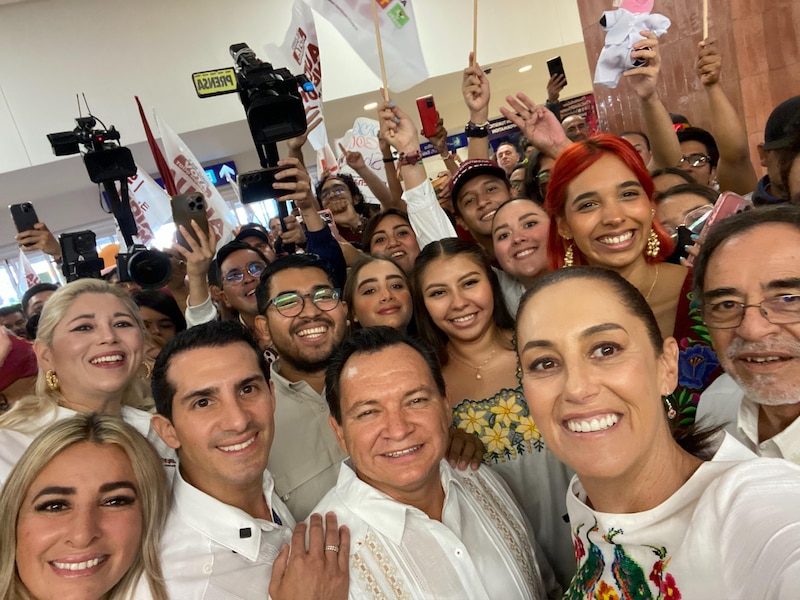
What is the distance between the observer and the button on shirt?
213 centimetres

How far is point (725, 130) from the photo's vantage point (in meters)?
3.08

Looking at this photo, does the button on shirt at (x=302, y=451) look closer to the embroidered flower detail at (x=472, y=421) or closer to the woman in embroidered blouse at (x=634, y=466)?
the embroidered flower detail at (x=472, y=421)

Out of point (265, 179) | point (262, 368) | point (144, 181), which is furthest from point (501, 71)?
point (262, 368)

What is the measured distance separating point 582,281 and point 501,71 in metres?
8.63

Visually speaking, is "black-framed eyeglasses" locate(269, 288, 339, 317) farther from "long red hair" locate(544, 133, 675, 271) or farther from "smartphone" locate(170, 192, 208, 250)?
"long red hair" locate(544, 133, 675, 271)

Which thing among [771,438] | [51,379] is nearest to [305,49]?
[51,379]

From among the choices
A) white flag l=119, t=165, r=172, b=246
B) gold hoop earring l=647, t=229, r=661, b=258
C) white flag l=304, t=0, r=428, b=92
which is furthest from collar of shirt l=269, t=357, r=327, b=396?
white flag l=119, t=165, r=172, b=246

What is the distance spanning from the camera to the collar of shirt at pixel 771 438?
128 centimetres

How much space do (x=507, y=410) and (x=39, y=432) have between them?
65.9 inches

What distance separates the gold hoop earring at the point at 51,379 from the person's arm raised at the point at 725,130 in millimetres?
3414

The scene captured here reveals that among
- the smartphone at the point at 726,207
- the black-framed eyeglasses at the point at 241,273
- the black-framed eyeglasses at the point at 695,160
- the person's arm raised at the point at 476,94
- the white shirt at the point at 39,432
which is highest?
the person's arm raised at the point at 476,94

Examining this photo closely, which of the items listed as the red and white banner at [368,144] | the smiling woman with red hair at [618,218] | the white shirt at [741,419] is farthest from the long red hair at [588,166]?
the red and white banner at [368,144]

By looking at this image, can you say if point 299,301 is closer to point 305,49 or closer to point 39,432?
point 39,432

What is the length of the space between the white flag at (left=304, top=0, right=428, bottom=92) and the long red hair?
155 cm
